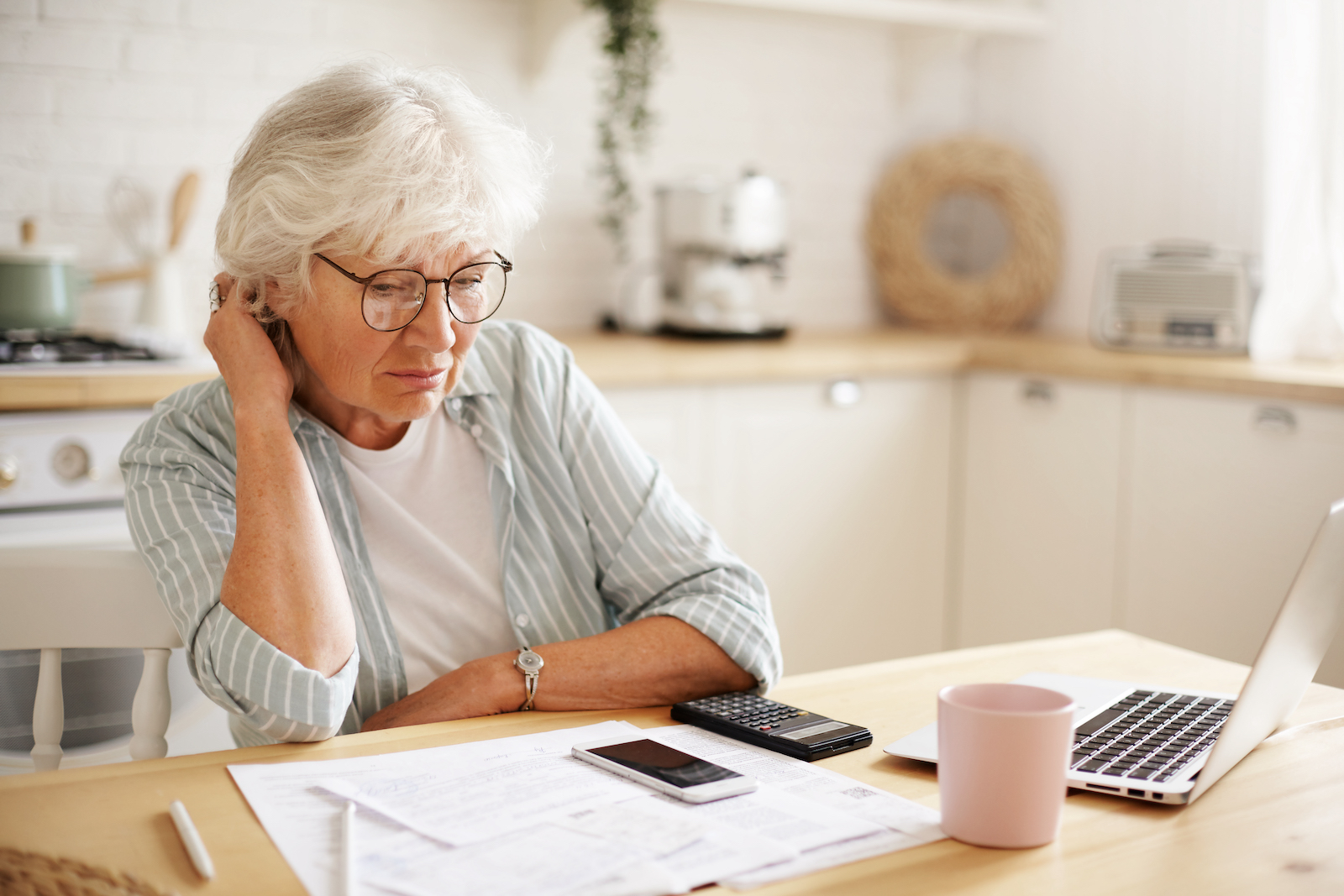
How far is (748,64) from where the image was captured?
3230mm

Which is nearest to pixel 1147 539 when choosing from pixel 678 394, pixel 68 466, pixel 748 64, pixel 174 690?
pixel 678 394

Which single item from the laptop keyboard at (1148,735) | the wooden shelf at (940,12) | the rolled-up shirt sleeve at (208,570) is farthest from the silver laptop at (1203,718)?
the wooden shelf at (940,12)

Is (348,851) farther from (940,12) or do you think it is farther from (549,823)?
(940,12)

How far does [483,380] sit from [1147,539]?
5.44ft

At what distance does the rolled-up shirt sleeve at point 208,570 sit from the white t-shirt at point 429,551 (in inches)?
6.4

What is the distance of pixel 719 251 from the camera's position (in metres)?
2.81

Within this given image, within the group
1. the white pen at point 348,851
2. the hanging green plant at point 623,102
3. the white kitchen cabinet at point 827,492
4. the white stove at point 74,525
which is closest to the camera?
the white pen at point 348,851

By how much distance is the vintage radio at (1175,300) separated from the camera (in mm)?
2625

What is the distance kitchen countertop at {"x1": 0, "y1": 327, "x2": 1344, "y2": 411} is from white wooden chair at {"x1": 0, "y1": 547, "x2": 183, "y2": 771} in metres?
0.96

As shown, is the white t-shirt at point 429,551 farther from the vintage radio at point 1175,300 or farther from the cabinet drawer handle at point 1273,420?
the vintage radio at point 1175,300

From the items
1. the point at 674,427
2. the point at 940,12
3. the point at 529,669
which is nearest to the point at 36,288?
the point at 674,427

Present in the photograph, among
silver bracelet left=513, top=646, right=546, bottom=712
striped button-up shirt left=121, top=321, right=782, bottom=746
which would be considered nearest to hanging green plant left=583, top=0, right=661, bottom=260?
striped button-up shirt left=121, top=321, right=782, bottom=746

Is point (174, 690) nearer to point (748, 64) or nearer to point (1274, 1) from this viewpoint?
point (748, 64)

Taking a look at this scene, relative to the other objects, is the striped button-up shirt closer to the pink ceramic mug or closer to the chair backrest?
the chair backrest
